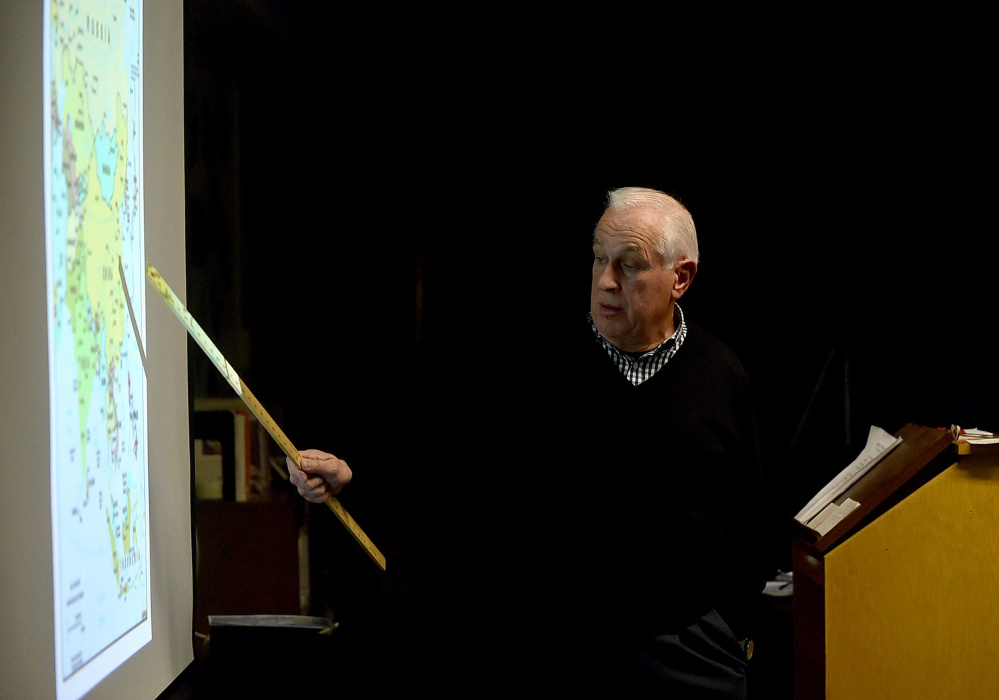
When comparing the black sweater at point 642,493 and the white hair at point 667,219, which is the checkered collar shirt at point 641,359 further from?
the white hair at point 667,219

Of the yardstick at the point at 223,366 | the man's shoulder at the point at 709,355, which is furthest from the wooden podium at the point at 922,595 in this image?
the yardstick at the point at 223,366

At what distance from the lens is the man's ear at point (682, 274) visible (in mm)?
1890

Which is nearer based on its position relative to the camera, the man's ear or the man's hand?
the man's hand

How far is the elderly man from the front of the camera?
1743 millimetres

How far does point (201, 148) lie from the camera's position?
2.08 meters

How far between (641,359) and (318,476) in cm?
85

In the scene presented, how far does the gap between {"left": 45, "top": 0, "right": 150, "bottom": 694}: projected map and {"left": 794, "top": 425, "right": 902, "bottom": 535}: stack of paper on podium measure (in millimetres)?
1858

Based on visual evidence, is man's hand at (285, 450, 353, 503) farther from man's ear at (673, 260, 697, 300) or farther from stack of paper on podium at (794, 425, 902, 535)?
stack of paper on podium at (794, 425, 902, 535)

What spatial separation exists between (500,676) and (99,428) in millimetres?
1288

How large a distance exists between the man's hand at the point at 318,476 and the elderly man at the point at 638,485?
475 millimetres

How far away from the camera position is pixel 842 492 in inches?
89.3

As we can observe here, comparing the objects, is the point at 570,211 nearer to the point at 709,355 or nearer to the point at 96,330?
the point at 709,355

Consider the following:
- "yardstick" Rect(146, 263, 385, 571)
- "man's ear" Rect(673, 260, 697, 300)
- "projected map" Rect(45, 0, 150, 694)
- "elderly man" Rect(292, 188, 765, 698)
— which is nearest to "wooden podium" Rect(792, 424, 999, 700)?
"elderly man" Rect(292, 188, 765, 698)

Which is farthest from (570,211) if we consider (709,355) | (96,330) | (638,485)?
(96,330)
